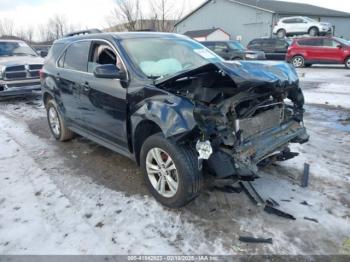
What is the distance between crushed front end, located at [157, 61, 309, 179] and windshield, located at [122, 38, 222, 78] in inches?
22.7

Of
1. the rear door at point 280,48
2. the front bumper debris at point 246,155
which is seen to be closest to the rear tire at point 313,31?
the rear door at point 280,48

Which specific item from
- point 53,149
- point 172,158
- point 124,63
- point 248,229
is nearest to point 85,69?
point 124,63

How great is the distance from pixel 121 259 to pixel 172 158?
105cm

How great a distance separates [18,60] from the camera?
9.88 m

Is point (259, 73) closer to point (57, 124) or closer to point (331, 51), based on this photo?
point (57, 124)

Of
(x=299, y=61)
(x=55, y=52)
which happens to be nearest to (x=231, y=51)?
(x=299, y=61)

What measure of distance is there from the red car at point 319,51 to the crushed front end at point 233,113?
15.9m

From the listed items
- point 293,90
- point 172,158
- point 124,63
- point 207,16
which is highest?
point 207,16

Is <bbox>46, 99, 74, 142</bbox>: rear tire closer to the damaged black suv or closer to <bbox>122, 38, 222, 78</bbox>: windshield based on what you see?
the damaged black suv

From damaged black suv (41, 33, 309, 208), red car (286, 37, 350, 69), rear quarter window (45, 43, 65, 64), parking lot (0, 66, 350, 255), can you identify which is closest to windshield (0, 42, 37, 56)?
rear quarter window (45, 43, 65, 64)

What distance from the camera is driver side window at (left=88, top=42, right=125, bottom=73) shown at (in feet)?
13.2

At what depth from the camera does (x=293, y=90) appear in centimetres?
405

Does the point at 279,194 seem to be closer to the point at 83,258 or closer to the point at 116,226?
the point at 116,226

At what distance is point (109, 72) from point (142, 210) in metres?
1.63
